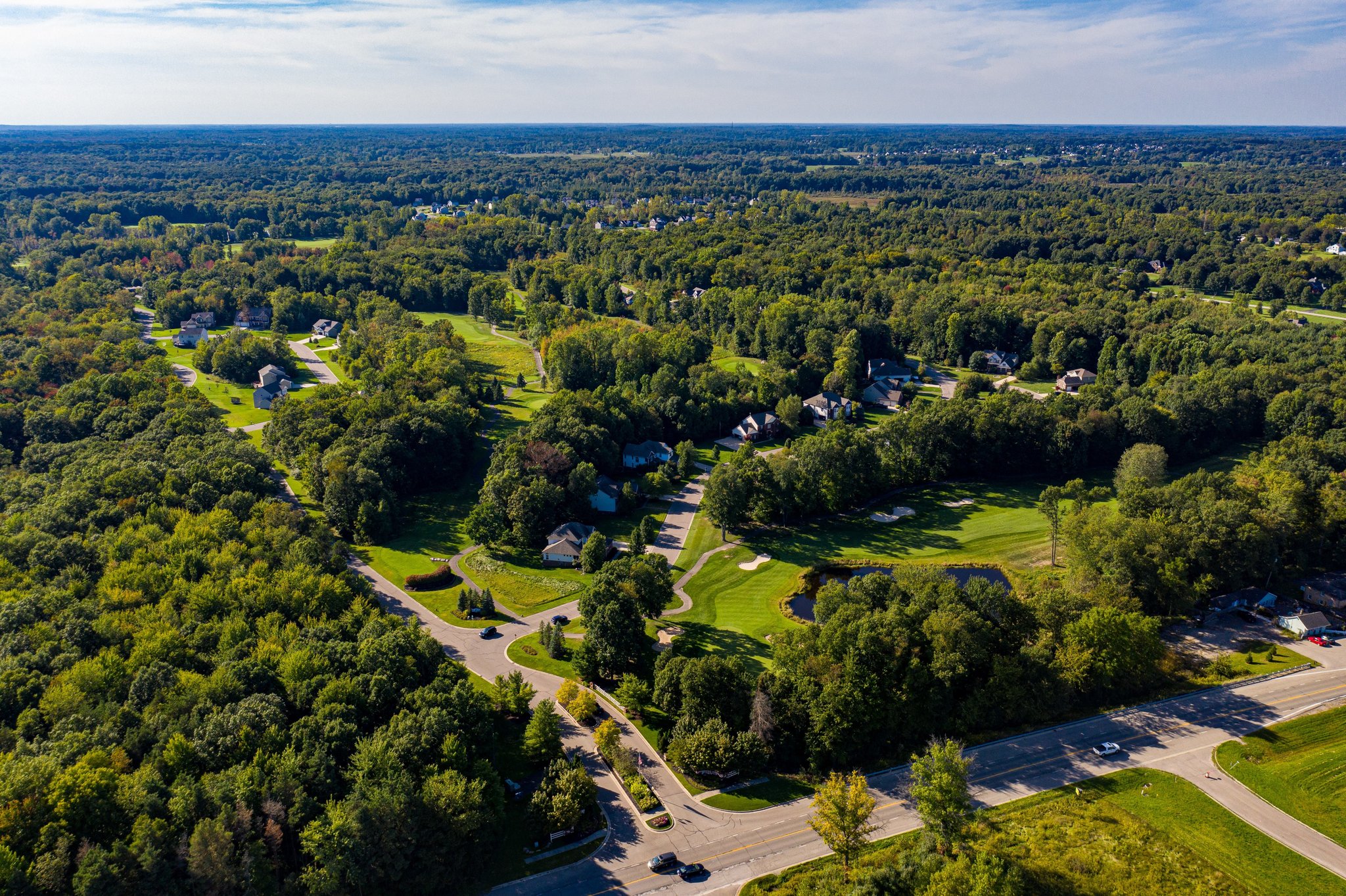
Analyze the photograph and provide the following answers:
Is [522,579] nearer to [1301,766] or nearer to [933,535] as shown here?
[933,535]

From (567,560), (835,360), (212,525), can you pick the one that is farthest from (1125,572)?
(212,525)

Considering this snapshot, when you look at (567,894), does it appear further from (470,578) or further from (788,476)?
(788,476)

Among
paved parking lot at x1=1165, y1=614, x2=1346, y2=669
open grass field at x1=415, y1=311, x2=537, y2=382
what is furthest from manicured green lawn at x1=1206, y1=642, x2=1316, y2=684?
open grass field at x1=415, y1=311, x2=537, y2=382

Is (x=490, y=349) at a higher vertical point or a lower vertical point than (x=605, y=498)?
higher

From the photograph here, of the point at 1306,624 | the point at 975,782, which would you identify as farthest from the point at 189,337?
the point at 1306,624

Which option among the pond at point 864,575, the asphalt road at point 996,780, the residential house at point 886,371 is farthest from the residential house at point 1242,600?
the residential house at point 886,371

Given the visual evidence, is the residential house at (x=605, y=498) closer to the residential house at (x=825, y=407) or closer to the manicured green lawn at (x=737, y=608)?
the manicured green lawn at (x=737, y=608)
